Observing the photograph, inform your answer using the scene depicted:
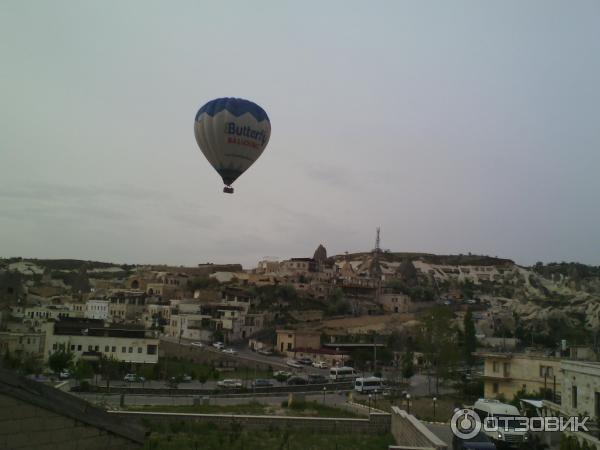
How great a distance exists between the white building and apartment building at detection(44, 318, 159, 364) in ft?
73.2

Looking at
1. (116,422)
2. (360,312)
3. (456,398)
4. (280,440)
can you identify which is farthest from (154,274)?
(116,422)

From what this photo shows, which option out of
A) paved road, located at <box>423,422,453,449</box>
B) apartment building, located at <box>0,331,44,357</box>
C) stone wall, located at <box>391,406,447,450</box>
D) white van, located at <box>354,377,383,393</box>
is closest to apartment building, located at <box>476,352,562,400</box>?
white van, located at <box>354,377,383,393</box>

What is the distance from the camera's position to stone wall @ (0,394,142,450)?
6750mm

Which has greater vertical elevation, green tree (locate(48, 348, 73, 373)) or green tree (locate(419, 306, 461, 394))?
green tree (locate(419, 306, 461, 394))

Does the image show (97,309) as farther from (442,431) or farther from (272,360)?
(442,431)

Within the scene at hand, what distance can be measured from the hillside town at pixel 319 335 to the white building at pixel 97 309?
5.8 inches

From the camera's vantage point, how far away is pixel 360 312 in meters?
74.1

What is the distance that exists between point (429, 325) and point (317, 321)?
31033 mm

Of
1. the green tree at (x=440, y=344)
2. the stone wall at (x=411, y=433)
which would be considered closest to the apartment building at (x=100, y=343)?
the green tree at (x=440, y=344)

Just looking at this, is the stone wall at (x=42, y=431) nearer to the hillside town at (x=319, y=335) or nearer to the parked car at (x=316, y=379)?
the hillside town at (x=319, y=335)

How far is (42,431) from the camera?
711 centimetres

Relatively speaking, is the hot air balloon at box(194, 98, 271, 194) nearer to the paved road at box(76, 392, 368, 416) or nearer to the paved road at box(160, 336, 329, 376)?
the paved road at box(76, 392, 368, 416)

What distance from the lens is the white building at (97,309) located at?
6192 centimetres

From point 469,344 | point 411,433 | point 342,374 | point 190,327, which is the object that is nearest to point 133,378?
point 342,374
